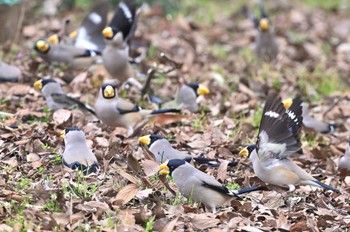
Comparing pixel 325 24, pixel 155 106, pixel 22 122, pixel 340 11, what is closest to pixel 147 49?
pixel 155 106

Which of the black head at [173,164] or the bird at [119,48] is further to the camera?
the bird at [119,48]

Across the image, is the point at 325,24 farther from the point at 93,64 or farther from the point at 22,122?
the point at 22,122

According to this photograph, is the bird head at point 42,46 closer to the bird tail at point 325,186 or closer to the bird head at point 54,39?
the bird head at point 54,39

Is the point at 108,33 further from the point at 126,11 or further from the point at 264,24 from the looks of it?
the point at 264,24

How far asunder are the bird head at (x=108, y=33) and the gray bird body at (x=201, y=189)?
314 centimetres

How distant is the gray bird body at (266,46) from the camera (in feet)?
33.0

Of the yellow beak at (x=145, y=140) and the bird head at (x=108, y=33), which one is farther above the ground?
the bird head at (x=108, y=33)

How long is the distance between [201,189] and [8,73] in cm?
321

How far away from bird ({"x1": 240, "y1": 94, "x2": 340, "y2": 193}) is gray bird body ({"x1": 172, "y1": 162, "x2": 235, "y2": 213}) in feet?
2.17

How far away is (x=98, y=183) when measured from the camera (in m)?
5.54

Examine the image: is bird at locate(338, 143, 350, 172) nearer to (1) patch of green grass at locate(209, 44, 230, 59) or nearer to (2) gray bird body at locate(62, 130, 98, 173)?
(2) gray bird body at locate(62, 130, 98, 173)

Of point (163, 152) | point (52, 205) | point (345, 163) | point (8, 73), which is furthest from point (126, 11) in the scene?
point (52, 205)

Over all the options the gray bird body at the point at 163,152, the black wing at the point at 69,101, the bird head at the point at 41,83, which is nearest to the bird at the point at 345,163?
the gray bird body at the point at 163,152

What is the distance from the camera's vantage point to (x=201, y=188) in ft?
17.5
